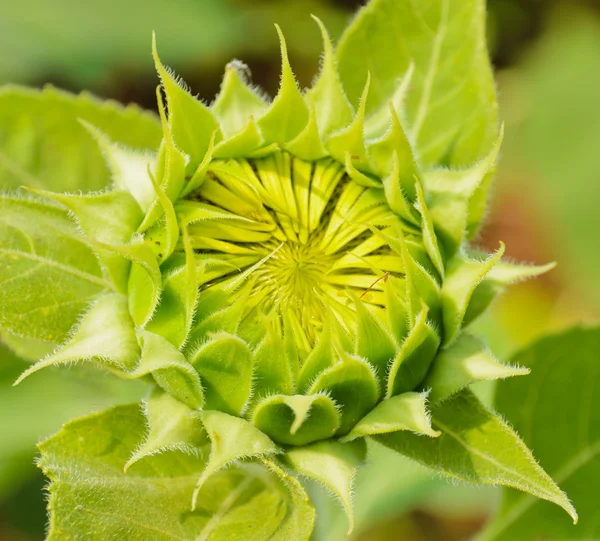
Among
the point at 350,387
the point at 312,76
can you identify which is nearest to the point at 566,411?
the point at 350,387

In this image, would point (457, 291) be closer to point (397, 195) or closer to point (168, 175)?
point (397, 195)

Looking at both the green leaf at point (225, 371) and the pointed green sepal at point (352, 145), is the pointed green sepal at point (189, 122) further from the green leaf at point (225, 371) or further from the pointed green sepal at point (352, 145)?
the green leaf at point (225, 371)

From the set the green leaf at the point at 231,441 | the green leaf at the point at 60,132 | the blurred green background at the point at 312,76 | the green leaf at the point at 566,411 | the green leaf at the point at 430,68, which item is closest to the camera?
the green leaf at the point at 231,441

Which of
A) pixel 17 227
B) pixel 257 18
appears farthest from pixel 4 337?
pixel 257 18

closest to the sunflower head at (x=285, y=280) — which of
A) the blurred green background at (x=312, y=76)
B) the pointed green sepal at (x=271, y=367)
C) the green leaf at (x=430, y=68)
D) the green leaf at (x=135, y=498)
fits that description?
the pointed green sepal at (x=271, y=367)

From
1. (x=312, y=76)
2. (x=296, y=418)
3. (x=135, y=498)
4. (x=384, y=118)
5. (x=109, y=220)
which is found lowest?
(x=135, y=498)

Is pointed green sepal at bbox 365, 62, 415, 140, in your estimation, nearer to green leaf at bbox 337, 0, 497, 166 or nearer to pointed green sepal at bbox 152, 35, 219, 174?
green leaf at bbox 337, 0, 497, 166

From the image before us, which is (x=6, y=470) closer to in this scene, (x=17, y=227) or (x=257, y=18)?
(x=17, y=227)
